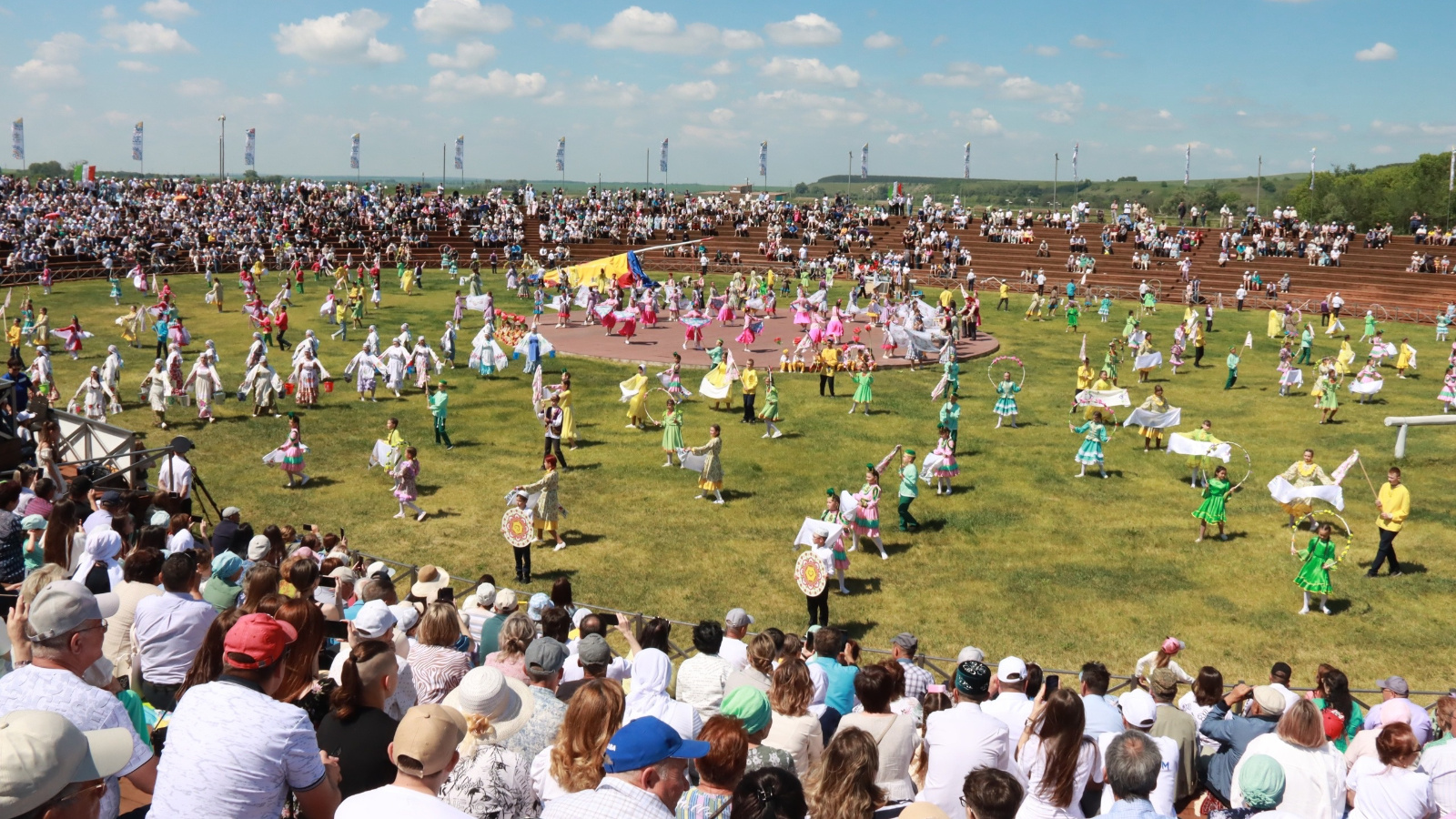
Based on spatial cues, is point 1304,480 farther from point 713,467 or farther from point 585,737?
point 585,737

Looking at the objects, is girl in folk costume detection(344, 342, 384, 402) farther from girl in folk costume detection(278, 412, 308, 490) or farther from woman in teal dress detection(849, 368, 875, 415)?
woman in teal dress detection(849, 368, 875, 415)

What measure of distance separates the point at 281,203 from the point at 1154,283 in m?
50.6

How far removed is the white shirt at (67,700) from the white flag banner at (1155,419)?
22.7m

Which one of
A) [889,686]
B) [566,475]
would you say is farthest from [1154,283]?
[889,686]

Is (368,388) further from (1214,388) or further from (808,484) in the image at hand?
(1214,388)

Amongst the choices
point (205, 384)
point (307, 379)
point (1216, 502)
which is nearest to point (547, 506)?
point (1216, 502)

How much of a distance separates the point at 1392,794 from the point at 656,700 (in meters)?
4.47

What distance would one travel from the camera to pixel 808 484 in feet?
68.4

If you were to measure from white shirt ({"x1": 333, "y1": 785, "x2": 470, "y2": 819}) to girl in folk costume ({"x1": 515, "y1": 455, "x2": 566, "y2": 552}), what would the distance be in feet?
41.2

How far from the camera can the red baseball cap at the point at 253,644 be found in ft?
14.0

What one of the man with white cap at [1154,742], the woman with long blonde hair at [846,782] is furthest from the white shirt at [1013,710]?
the woman with long blonde hair at [846,782]

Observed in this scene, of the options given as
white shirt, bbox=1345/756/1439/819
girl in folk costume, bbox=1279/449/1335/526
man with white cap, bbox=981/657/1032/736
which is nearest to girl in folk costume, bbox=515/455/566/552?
man with white cap, bbox=981/657/1032/736

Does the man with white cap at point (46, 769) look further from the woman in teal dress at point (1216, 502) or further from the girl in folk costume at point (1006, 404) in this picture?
the girl in folk costume at point (1006, 404)

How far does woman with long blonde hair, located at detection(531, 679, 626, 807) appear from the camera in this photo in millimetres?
4980
